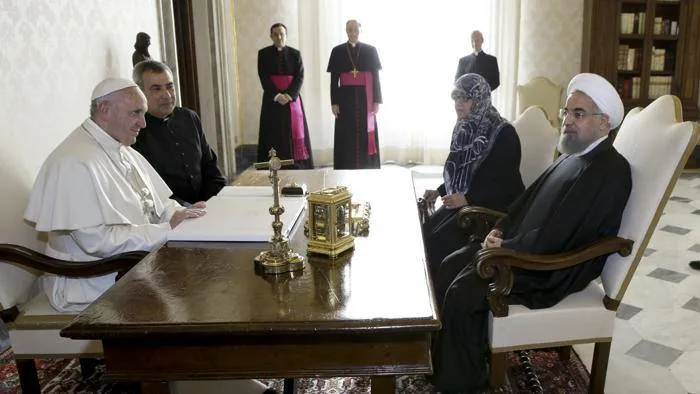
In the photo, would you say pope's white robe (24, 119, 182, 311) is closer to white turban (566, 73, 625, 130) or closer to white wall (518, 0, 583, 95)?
white turban (566, 73, 625, 130)

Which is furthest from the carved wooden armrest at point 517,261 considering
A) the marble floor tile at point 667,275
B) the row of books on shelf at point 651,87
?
the row of books on shelf at point 651,87

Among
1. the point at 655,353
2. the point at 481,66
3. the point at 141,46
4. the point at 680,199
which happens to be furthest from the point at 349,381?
the point at 481,66

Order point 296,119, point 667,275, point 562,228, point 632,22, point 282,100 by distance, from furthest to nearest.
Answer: point 632,22
point 296,119
point 282,100
point 667,275
point 562,228

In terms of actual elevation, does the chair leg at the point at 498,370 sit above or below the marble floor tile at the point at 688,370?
above

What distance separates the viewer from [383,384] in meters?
1.55

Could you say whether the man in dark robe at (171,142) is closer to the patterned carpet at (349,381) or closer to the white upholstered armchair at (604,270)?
the patterned carpet at (349,381)

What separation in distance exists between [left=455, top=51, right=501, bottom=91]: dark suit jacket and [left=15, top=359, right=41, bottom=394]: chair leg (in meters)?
5.51

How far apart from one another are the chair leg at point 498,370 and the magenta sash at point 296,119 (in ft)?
15.2

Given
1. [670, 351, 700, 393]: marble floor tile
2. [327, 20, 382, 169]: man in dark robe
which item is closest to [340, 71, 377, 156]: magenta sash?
[327, 20, 382, 169]: man in dark robe

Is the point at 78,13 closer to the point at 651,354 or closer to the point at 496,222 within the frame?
the point at 496,222

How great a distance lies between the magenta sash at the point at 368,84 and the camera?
662cm

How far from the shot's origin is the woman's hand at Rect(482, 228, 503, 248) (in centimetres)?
246

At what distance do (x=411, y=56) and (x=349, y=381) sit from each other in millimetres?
5978

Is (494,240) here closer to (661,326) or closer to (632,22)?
(661,326)
